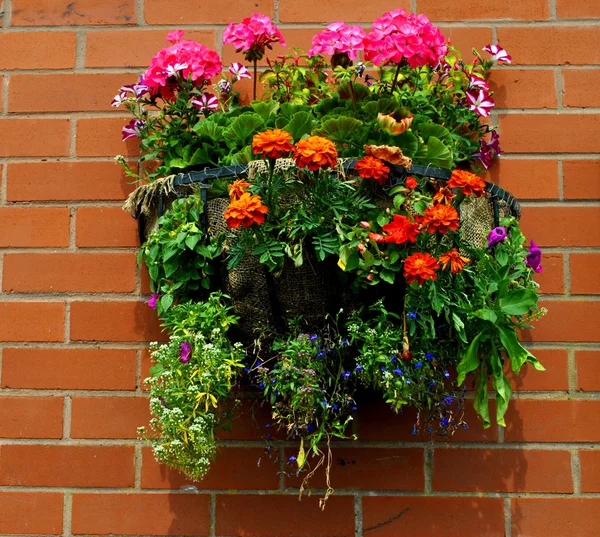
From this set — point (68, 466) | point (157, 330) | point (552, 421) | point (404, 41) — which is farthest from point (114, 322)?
point (552, 421)

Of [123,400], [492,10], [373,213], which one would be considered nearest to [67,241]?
[123,400]

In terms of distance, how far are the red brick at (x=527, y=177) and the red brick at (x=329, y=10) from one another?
1.42 ft

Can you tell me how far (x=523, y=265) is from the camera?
67.0 inches

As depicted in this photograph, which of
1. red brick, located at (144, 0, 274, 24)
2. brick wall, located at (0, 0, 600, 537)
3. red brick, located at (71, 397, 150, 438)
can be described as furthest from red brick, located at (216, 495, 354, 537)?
red brick, located at (144, 0, 274, 24)

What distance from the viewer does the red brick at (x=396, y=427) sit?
1924mm

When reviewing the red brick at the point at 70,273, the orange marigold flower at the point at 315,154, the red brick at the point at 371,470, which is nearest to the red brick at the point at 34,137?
the red brick at the point at 70,273

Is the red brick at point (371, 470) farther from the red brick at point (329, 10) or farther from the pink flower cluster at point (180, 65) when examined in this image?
the red brick at point (329, 10)

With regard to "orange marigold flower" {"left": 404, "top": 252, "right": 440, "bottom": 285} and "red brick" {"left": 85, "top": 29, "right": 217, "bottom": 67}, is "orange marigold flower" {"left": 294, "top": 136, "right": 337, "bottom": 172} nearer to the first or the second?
"orange marigold flower" {"left": 404, "top": 252, "right": 440, "bottom": 285}

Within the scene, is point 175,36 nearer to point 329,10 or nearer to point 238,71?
point 238,71

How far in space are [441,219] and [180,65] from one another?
2.09 feet

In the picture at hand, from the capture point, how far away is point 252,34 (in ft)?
6.07

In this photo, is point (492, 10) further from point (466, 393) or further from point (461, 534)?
point (461, 534)

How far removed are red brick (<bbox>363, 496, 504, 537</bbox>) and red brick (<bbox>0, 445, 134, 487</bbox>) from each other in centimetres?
52

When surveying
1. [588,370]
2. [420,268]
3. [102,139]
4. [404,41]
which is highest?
[404,41]
